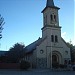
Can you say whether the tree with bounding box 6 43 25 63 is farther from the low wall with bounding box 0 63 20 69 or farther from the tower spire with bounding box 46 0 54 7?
the tower spire with bounding box 46 0 54 7

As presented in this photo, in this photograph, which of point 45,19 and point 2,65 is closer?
point 2,65

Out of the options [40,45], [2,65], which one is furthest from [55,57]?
[2,65]

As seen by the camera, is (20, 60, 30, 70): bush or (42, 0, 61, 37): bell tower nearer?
(20, 60, 30, 70): bush

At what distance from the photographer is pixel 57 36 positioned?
57.1 meters

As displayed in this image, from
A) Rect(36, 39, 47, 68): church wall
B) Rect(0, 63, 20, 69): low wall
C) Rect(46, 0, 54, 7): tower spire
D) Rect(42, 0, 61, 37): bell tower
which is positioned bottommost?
Rect(0, 63, 20, 69): low wall

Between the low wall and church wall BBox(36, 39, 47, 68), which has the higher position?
church wall BBox(36, 39, 47, 68)

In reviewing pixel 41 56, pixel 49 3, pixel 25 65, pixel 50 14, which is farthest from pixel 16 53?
pixel 49 3

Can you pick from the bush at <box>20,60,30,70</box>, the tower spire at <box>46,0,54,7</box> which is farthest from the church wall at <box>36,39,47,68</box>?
the tower spire at <box>46,0,54,7</box>

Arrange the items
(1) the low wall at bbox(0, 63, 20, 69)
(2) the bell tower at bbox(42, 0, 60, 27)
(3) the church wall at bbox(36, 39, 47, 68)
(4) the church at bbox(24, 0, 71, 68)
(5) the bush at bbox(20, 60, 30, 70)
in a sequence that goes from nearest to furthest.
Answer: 1. (5) the bush at bbox(20, 60, 30, 70)
2. (1) the low wall at bbox(0, 63, 20, 69)
3. (3) the church wall at bbox(36, 39, 47, 68)
4. (4) the church at bbox(24, 0, 71, 68)
5. (2) the bell tower at bbox(42, 0, 60, 27)

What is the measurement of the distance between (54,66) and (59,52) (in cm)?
783

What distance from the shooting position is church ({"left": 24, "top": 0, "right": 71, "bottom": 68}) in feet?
179

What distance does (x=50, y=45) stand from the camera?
183 ft

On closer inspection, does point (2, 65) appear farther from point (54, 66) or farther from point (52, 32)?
point (52, 32)

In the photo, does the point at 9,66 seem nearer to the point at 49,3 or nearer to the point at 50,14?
the point at 50,14
